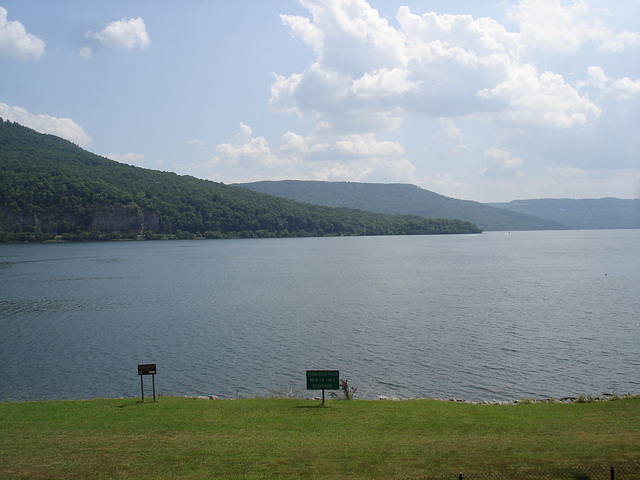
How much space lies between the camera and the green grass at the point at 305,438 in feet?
34.8

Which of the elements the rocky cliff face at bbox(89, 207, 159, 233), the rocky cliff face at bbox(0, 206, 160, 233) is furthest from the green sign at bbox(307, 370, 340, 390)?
the rocky cliff face at bbox(89, 207, 159, 233)

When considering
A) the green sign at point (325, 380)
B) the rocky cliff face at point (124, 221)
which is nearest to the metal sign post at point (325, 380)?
the green sign at point (325, 380)

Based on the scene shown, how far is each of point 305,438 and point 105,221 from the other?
187 metres

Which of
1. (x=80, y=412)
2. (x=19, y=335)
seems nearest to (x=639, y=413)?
(x=80, y=412)

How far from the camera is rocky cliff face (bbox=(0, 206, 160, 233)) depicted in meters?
162

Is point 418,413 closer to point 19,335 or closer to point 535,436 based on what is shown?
point 535,436

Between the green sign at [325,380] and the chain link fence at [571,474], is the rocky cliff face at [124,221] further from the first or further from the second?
the chain link fence at [571,474]

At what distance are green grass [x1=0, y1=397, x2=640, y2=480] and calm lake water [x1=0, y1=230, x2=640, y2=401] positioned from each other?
6059 mm

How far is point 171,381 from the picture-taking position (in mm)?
24500

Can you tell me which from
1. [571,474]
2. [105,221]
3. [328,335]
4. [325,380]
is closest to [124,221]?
[105,221]

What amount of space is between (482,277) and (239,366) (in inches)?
1872

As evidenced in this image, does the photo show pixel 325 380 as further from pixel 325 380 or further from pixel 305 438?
pixel 305 438

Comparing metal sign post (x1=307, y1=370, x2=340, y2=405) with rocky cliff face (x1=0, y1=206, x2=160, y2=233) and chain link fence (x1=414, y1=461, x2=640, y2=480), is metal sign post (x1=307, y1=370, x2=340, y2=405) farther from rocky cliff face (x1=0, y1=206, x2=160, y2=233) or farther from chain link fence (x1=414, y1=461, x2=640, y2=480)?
rocky cliff face (x1=0, y1=206, x2=160, y2=233)

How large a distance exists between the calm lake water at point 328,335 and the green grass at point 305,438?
6059 millimetres
